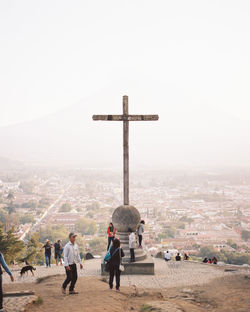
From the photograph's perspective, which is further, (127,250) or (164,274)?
(127,250)

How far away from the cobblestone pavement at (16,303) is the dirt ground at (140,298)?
0.12 meters

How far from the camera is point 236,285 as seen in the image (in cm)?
876

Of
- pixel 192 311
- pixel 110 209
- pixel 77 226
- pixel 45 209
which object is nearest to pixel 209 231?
pixel 77 226

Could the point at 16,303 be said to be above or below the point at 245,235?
above

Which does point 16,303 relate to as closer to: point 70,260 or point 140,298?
point 70,260

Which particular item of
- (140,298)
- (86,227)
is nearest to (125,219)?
(140,298)

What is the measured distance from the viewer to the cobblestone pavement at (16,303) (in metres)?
5.88

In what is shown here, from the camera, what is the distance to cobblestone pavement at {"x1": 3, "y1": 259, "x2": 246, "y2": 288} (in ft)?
31.2

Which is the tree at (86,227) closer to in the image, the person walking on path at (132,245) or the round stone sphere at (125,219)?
the round stone sphere at (125,219)

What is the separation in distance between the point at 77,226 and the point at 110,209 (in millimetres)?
22949

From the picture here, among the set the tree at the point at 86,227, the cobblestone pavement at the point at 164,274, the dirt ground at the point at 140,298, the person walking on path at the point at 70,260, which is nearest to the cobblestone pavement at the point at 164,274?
the cobblestone pavement at the point at 164,274

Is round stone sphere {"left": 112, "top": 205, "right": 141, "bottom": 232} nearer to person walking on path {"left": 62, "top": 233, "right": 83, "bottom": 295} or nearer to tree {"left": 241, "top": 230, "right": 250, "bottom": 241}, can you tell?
person walking on path {"left": 62, "top": 233, "right": 83, "bottom": 295}

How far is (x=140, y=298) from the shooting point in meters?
7.29

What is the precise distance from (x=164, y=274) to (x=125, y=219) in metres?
1.90
